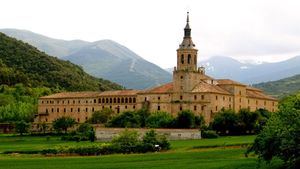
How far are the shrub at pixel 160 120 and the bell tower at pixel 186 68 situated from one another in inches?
298

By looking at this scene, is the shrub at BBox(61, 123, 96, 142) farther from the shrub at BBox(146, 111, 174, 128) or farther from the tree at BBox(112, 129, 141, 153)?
the tree at BBox(112, 129, 141, 153)

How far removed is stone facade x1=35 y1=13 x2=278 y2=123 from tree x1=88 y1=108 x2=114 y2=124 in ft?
10.3

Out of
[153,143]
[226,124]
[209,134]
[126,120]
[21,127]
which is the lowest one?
[153,143]

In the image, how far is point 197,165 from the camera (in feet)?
176

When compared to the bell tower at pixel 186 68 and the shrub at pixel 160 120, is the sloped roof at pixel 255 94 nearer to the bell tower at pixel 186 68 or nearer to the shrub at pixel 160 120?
the bell tower at pixel 186 68

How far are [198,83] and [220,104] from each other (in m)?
5.72

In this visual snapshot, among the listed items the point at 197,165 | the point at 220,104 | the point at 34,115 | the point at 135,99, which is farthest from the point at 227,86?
the point at 197,165

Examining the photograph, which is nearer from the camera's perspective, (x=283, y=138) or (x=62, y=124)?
(x=283, y=138)

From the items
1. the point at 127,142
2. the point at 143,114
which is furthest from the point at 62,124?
the point at 127,142

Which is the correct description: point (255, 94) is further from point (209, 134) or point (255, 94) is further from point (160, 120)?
point (209, 134)

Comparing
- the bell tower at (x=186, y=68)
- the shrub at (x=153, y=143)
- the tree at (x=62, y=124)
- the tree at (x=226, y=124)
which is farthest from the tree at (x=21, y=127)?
the shrub at (x=153, y=143)

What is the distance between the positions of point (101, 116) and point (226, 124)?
109ft

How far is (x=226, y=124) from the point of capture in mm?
103625

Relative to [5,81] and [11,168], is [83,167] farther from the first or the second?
[5,81]
